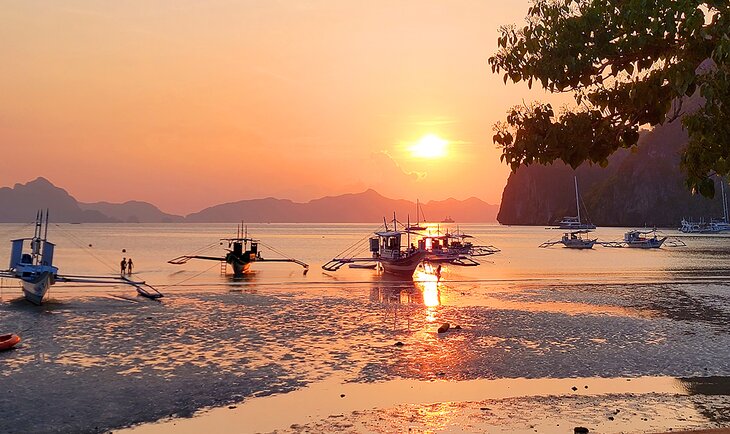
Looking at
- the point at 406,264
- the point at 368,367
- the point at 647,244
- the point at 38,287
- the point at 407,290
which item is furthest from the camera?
the point at 647,244

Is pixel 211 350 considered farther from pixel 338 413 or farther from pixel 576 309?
pixel 576 309

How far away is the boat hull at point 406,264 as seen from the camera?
5847 cm

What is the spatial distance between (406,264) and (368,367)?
40.8 meters

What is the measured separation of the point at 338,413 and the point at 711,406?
28.1 feet

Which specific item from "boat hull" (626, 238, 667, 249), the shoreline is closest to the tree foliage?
the shoreline

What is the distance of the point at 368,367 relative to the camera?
18.7 metres

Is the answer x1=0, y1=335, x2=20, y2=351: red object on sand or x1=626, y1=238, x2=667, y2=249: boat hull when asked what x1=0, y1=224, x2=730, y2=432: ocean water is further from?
x1=626, y1=238, x2=667, y2=249: boat hull

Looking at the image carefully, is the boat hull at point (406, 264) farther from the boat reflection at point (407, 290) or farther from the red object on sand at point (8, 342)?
the red object on sand at point (8, 342)

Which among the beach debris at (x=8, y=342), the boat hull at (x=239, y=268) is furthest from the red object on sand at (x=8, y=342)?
the boat hull at (x=239, y=268)

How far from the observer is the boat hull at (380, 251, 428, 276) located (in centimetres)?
5847

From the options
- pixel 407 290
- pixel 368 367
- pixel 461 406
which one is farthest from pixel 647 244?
pixel 461 406

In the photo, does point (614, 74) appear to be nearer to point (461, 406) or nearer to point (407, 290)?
point (461, 406)

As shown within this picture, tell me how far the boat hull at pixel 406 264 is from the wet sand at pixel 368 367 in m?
22.7

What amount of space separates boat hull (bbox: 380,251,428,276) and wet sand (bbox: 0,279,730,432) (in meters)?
22.7
